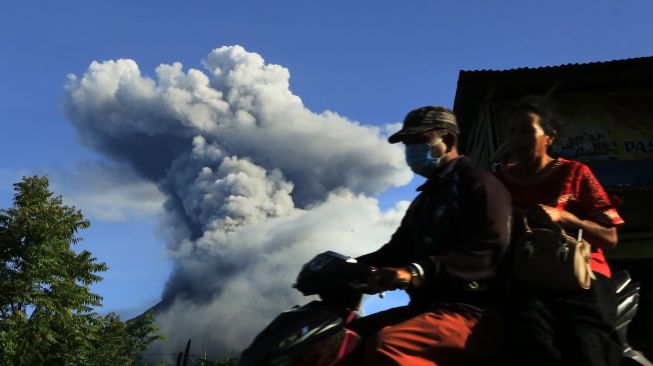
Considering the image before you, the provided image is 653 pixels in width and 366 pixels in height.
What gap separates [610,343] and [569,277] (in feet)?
0.90

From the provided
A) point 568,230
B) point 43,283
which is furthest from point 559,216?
point 43,283

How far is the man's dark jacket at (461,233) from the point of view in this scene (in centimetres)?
207

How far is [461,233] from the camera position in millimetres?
2180

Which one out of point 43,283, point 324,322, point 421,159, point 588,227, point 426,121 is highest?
point 43,283

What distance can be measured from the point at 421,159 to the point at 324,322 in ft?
2.77

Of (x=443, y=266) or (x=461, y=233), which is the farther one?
(x=461, y=233)

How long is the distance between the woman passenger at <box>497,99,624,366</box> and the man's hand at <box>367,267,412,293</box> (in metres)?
0.45

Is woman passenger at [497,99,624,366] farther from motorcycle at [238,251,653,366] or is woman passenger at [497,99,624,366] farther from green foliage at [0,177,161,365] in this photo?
green foliage at [0,177,161,365]

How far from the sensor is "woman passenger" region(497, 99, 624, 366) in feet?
6.66

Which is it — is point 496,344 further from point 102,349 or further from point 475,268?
point 102,349

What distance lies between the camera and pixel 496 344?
2.10 metres

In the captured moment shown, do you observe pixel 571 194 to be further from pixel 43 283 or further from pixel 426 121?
pixel 43 283

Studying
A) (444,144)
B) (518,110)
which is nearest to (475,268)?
(444,144)

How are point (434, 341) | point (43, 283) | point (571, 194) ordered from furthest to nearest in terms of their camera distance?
point (43, 283)
point (571, 194)
point (434, 341)
